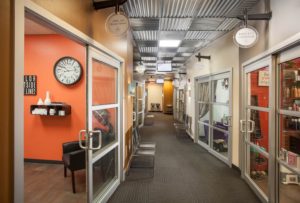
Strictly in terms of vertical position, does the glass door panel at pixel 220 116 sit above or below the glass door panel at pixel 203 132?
above

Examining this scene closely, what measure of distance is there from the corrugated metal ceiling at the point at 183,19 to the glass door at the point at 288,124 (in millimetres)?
1309

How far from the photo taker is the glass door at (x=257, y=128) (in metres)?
3.10

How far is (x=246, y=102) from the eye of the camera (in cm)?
379

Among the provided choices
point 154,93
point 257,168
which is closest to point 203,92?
point 257,168

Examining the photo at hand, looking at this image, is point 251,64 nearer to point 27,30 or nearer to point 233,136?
point 233,136

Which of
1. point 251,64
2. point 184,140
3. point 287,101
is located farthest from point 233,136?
point 184,140

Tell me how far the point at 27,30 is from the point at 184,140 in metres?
5.72

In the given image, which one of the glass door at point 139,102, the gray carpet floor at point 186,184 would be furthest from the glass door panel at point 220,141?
the glass door at point 139,102

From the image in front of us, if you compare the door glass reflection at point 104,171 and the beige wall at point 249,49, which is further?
the door glass reflection at point 104,171

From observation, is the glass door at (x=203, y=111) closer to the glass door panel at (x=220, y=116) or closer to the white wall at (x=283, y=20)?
the glass door panel at (x=220, y=116)

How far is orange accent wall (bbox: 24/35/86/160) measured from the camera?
4.50 m

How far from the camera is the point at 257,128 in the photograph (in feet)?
11.7

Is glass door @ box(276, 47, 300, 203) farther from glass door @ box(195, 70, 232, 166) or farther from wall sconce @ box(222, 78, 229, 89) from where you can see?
wall sconce @ box(222, 78, 229, 89)

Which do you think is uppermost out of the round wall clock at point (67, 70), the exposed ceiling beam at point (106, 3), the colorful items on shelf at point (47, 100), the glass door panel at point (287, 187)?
the exposed ceiling beam at point (106, 3)
